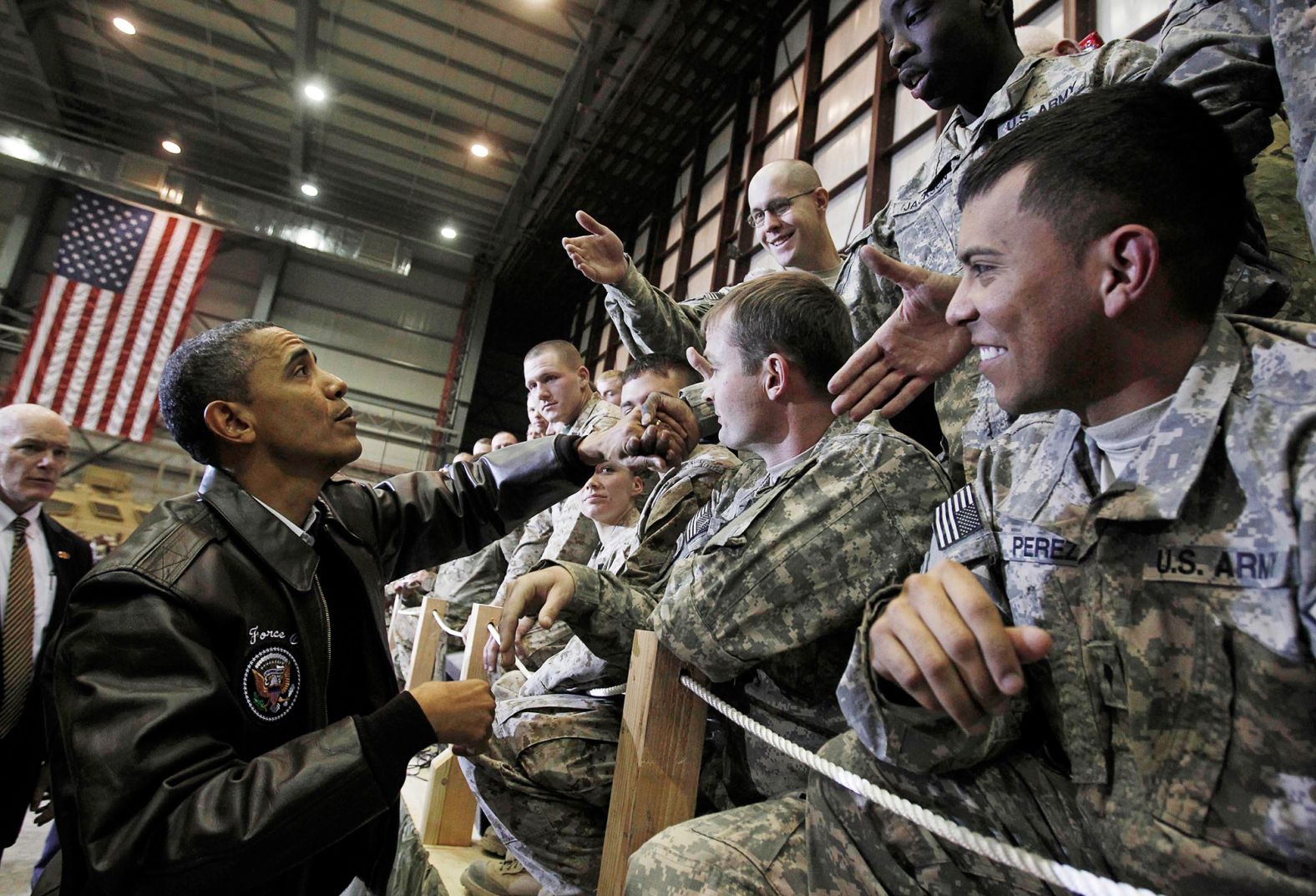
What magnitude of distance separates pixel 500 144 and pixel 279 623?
1166 centimetres

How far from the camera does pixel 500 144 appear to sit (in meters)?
11.8

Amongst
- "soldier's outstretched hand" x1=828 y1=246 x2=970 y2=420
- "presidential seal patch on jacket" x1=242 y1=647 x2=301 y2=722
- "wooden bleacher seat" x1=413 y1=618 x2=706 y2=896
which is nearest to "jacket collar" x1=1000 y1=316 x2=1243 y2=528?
"soldier's outstretched hand" x1=828 y1=246 x2=970 y2=420

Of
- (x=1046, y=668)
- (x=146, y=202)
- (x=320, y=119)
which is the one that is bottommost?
(x=1046, y=668)

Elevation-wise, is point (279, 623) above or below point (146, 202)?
below

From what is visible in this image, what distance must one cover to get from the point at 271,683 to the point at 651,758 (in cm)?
74

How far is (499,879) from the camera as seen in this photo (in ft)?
7.20

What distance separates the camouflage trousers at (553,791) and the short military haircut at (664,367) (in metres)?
1.58

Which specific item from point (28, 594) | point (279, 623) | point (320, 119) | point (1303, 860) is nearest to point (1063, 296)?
point (1303, 860)

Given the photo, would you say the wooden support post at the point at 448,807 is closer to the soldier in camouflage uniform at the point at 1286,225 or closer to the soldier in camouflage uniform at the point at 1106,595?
the soldier in camouflage uniform at the point at 1106,595

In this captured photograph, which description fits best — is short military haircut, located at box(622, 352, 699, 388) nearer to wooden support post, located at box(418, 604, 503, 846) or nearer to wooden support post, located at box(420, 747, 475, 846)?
wooden support post, located at box(418, 604, 503, 846)

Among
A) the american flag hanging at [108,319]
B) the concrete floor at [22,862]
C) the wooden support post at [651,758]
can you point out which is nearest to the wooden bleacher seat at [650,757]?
the wooden support post at [651,758]

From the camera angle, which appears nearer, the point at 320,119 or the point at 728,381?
the point at 728,381

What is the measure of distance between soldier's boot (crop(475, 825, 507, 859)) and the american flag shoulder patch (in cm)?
199

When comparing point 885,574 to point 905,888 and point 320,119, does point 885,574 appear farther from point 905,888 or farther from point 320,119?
point 320,119
